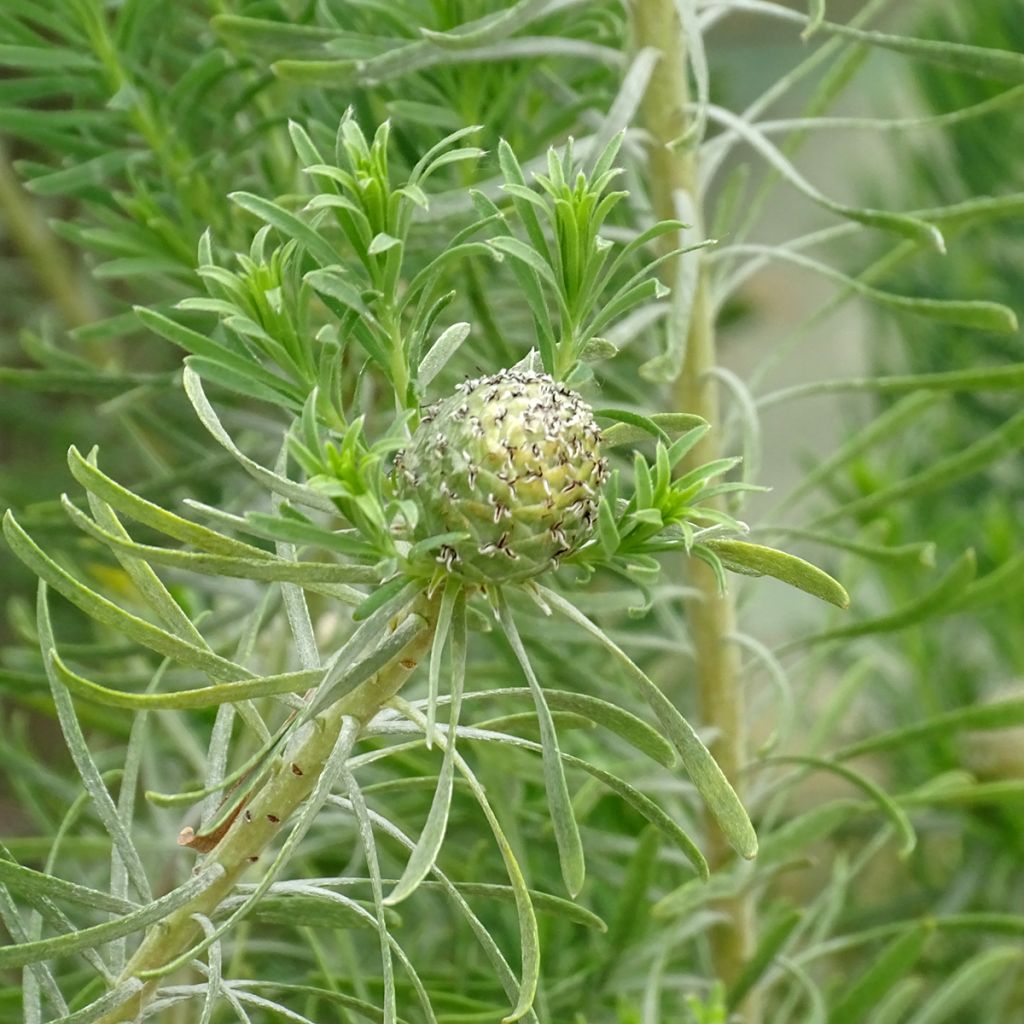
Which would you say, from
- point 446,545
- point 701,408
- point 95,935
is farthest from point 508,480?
point 701,408

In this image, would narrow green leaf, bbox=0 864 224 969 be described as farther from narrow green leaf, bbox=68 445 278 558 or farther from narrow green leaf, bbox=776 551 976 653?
narrow green leaf, bbox=776 551 976 653

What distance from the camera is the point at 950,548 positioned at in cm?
72

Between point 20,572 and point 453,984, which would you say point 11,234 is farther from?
point 453,984

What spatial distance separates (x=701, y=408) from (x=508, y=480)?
232 millimetres

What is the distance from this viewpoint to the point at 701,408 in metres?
0.47

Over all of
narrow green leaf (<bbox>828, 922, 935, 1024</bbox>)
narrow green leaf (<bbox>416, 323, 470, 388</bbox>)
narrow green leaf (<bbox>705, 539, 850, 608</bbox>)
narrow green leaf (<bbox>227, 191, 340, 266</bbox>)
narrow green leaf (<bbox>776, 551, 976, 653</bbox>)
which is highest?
narrow green leaf (<bbox>227, 191, 340, 266</bbox>)

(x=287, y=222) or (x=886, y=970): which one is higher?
(x=287, y=222)

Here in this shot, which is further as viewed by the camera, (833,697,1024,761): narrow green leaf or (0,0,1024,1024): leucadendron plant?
(833,697,1024,761): narrow green leaf

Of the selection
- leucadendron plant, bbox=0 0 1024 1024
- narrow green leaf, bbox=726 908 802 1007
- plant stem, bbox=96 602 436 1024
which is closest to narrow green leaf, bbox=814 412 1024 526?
leucadendron plant, bbox=0 0 1024 1024

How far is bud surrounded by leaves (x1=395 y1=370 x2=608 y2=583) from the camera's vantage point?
246 mm

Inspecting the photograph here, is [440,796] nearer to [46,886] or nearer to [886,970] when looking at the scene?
[46,886]

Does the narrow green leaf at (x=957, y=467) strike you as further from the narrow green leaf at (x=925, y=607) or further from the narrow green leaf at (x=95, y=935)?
the narrow green leaf at (x=95, y=935)

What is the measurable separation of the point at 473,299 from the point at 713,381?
10 cm

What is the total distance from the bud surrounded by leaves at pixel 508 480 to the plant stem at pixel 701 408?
5.8 inches
